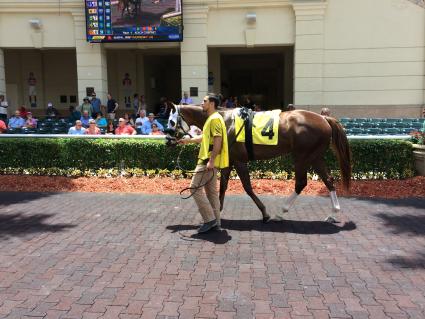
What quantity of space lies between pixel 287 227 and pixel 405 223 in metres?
1.83

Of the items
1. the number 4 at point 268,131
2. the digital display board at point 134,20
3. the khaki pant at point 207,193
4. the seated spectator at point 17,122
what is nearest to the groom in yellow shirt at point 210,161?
the khaki pant at point 207,193

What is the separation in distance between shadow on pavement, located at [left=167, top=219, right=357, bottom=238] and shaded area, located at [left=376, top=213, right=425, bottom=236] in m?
0.58

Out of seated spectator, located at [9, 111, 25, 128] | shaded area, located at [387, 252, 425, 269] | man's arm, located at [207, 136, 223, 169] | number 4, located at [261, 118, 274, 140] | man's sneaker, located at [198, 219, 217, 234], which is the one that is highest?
number 4, located at [261, 118, 274, 140]

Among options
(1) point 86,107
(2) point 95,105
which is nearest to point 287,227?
(1) point 86,107

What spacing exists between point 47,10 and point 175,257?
16.3 m

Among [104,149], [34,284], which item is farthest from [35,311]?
[104,149]

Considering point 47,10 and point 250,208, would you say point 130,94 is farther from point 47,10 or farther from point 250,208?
point 250,208

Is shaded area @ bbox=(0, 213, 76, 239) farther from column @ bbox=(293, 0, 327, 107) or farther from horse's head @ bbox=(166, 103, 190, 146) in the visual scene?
column @ bbox=(293, 0, 327, 107)

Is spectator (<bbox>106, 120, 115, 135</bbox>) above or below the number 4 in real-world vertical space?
below

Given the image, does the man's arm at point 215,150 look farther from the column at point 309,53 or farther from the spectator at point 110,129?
the column at point 309,53

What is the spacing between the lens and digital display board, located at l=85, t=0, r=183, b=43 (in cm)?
1794

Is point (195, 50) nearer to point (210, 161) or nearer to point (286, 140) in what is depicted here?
point (286, 140)

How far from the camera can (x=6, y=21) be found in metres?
18.9

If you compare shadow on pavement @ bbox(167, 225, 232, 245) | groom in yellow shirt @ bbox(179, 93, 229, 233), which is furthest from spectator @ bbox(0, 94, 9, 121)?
groom in yellow shirt @ bbox(179, 93, 229, 233)
